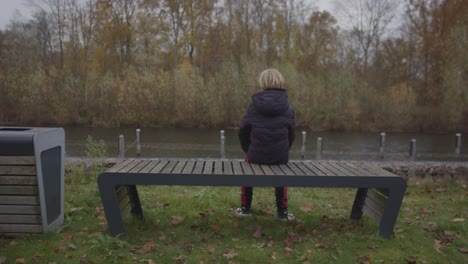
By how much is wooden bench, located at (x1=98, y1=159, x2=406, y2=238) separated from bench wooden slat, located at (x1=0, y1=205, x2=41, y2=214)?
668 mm

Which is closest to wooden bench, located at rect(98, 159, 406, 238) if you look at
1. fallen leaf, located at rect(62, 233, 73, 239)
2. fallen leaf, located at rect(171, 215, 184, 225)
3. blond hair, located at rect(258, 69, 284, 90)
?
fallen leaf, located at rect(62, 233, 73, 239)

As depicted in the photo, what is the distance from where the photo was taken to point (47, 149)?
147 inches

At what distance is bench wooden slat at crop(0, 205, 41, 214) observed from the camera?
364 centimetres

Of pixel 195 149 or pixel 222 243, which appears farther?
pixel 195 149

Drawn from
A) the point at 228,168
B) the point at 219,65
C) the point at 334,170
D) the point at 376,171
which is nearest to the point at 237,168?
the point at 228,168

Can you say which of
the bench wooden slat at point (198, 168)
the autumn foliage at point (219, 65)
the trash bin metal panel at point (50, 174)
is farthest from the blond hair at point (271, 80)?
the autumn foliage at point (219, 65)

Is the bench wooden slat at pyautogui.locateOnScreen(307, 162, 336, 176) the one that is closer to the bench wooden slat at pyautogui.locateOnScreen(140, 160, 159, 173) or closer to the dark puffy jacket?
the dark puffy jacket

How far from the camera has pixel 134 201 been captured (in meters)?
4.27

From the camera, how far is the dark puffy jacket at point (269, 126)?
416cm

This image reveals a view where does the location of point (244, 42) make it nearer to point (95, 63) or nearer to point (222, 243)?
point (95, 63)

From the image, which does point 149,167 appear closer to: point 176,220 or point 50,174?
point 176,220

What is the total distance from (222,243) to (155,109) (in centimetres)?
2996

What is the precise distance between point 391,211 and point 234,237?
162cm

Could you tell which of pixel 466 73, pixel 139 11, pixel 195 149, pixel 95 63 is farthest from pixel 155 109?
pixel 466 73
